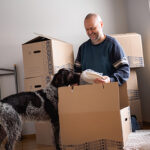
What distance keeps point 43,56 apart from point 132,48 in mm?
1096

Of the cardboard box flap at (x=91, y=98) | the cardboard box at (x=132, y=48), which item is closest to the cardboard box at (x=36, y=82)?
the cardboard box flap at (x=91, y=98)

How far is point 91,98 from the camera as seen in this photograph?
1.65 meters

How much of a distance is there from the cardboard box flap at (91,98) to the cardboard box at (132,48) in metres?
1.29

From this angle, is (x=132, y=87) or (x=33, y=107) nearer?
(x=33, y=107)

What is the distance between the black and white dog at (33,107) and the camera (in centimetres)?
187

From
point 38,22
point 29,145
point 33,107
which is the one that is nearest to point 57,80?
point 33,107

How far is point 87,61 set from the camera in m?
2.25

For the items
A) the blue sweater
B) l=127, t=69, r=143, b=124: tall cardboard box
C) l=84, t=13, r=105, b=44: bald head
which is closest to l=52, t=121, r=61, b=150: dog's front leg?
the blue sweater

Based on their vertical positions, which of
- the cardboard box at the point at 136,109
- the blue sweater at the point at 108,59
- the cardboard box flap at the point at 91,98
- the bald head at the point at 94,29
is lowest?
the cardboard box at the point at 136,109

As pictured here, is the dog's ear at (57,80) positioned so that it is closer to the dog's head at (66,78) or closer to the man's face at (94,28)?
the dog's head at (66,78)

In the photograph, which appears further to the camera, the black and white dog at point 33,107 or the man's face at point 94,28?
the man's face at point 94,28

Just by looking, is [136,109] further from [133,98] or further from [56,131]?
[56,131]

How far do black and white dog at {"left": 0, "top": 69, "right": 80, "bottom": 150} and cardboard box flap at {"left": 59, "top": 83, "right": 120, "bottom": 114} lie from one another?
0.28 meters

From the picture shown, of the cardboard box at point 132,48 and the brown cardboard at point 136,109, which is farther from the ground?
the cardboard box at point 132,48
